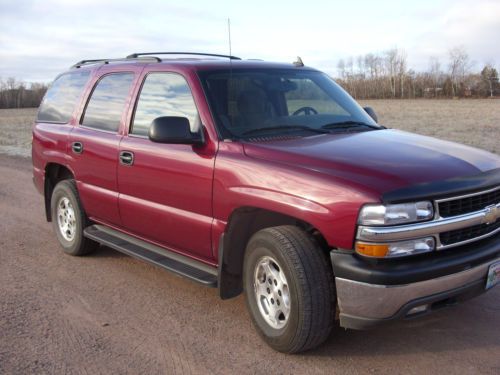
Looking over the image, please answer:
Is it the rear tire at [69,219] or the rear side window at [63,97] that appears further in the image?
the rear side window at [63,97]

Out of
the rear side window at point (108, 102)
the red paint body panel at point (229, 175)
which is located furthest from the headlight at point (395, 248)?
the rear side window at point (108, 102)

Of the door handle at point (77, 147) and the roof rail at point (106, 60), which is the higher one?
the roof rail at point (106, 60)

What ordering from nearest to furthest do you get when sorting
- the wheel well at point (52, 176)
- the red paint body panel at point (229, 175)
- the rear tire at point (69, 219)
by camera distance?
the red paint body panel at point (229, 175) → the rear tire at point (69, 219) → the wheel well at point (52, 176)

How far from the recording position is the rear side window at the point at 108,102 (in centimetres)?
501

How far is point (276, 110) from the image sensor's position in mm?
4340

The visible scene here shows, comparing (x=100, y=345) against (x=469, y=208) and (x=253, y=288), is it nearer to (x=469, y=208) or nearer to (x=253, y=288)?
(x=253, y=288)

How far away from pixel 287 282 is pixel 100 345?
1403 millimetres

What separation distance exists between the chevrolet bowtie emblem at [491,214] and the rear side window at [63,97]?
13.5 ft

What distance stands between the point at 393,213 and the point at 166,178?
192 centimetres

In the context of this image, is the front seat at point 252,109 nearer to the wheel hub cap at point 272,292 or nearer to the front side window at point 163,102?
the front side window at point 163,102

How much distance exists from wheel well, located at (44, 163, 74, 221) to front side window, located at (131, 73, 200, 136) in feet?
5.51

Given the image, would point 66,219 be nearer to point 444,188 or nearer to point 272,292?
point 272,292

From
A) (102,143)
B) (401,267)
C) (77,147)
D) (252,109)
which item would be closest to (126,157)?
(102,143)

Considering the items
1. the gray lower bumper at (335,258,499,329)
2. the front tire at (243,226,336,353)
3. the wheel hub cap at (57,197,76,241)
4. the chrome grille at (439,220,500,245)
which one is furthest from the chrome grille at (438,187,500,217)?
the wheel hub cap at (57,197,76,241)
